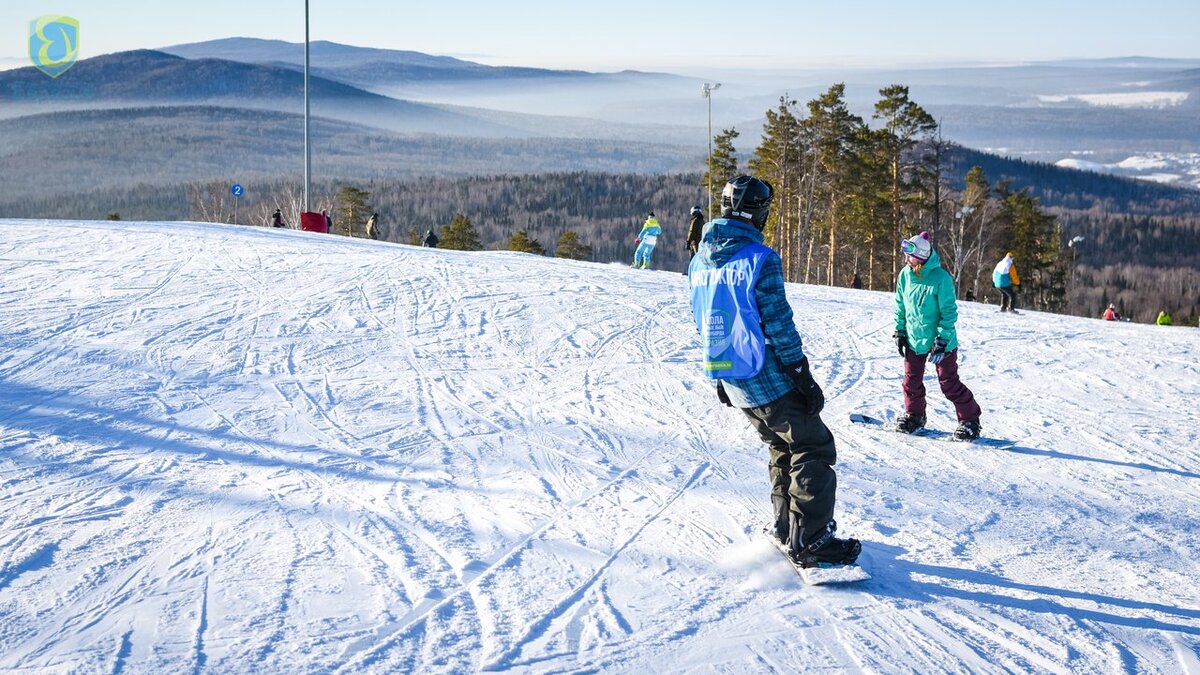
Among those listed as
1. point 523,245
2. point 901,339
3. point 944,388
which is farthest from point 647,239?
point 523,245

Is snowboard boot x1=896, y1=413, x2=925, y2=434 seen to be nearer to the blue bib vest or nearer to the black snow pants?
the black snow pants

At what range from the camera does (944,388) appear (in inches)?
269

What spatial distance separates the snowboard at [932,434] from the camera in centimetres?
685

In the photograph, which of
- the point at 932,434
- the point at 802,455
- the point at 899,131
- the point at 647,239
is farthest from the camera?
the point at 899,131

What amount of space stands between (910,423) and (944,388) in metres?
0.43

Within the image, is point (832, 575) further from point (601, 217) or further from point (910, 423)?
point (601, 217)

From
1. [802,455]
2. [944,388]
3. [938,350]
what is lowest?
[944,388]

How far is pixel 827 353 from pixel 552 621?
6.98 metres

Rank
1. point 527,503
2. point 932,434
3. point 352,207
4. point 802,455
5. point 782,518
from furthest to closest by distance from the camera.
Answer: point 352,207
point 932,434
point 527,503
point 782,518
point 802,455

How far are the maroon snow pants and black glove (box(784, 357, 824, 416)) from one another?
301 centimetres

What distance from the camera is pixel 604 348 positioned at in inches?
387

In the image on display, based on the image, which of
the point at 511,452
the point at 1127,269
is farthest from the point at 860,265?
the point at 1127,269

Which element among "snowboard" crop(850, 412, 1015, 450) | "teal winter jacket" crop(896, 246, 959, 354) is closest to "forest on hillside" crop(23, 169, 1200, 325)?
"snowboard" crop(850, 412, 1015, 450)

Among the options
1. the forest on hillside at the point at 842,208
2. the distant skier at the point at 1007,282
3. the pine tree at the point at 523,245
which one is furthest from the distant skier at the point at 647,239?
the pine tree at the point at 523,245
